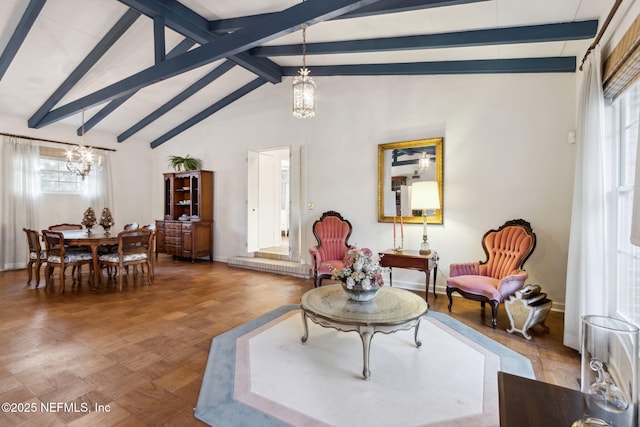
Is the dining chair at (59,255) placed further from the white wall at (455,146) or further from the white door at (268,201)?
the white wall at (455,146)

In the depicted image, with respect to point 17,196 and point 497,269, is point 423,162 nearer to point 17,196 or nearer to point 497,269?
point 497,269

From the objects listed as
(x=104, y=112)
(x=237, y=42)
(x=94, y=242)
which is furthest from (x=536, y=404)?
(x=104, y=112)

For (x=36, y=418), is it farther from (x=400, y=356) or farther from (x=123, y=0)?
(x=123, y=0)

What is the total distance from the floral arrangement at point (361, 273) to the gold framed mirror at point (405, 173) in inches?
84.1

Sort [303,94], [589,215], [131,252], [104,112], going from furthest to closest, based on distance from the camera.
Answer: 1. [104,112]
2. [131,252]
3. [303,94]
4. [589,215]

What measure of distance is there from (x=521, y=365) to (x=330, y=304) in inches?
61.8

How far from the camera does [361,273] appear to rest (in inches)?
100

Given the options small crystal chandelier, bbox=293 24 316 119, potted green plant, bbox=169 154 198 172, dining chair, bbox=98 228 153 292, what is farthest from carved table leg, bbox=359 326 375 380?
potted green plant, bbox=169 154 198 172

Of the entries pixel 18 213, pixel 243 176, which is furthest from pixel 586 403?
pixel 18 213

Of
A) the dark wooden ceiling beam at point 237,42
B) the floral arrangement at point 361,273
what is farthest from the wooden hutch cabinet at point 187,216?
the floral arrangement at point 361,273

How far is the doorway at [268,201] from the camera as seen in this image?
5715mm

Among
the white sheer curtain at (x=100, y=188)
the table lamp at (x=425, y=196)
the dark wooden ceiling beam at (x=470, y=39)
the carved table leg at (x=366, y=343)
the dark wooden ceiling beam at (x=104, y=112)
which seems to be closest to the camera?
the carved table leg at (x=366, y=343)

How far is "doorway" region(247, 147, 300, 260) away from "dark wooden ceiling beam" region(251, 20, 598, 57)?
2042mm

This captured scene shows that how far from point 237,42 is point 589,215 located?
12.1 feet
